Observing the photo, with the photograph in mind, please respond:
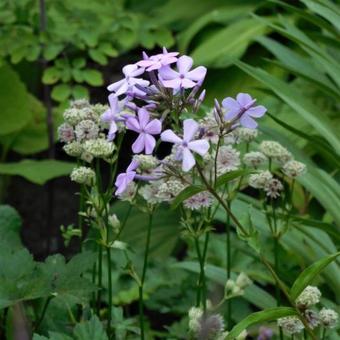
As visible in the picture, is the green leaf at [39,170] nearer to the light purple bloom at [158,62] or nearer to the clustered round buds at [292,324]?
the clustered round buds at [292,324]

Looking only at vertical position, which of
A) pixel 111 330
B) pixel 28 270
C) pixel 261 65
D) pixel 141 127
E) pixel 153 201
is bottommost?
pixel 111 330

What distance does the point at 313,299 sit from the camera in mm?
1479

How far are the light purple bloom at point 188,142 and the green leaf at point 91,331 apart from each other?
37 cm

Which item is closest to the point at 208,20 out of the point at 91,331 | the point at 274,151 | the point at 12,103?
the point at 12,103

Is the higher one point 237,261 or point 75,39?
point 75,39

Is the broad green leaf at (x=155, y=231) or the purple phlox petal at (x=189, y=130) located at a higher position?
the purple phlox petal at (x=189, y=130)

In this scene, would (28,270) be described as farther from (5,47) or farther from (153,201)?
(5,47)

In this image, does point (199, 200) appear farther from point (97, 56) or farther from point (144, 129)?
point (97, 56)

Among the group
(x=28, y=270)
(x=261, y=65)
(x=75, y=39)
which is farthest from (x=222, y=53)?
(x=28, y=270)

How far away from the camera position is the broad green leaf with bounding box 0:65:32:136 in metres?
3.09

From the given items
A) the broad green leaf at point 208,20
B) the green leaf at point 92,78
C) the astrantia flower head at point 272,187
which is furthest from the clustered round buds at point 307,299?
the broad green leaf at point 208,20

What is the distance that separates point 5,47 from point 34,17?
0.14m

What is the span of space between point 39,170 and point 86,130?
4.38ft

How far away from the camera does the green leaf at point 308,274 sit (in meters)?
1.39
